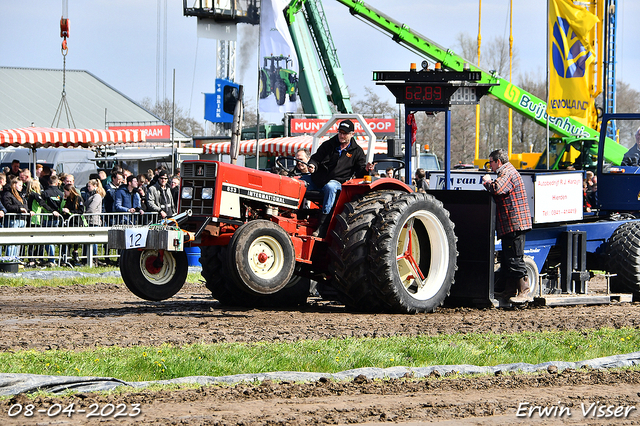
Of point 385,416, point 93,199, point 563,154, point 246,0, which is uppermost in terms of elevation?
point 246,0

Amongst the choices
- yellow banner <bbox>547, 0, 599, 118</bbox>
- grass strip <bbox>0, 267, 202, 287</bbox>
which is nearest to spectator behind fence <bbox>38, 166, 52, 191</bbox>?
grass strip <bbox>0, 267, 202, 287</bbox>

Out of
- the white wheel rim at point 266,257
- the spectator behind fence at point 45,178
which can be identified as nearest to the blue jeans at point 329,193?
the white wheel rim at point 266,257

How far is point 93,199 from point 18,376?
12.0m

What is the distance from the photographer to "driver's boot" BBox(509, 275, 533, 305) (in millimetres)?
10889

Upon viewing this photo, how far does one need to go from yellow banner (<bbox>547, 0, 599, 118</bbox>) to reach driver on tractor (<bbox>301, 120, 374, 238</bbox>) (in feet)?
44.9

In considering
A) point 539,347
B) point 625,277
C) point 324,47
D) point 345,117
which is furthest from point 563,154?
point 539,347

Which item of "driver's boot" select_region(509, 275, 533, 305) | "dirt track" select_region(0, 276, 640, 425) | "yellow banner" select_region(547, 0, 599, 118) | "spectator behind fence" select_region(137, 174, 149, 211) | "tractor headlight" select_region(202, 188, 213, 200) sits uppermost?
"yellow banner" select_region(547, 0, 599, 118)

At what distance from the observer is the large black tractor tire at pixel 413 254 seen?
9.65 meters

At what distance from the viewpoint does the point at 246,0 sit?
153 ft

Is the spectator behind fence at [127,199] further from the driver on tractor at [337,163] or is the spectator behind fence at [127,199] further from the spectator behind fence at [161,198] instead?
the driver on tractor at [337,163]

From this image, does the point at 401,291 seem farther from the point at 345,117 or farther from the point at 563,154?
the point at 563,154

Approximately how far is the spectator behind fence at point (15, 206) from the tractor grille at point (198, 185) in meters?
7.70

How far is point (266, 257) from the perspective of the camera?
9.27m

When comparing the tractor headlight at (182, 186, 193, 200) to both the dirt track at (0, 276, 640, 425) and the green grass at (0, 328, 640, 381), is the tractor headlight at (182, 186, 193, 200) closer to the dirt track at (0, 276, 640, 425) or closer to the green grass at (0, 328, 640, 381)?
the dirt track at (0, 276, 640, 425)
